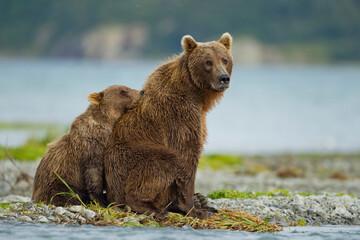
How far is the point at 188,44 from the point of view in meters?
7.45

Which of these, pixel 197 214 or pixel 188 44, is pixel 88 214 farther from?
pixel 188 44

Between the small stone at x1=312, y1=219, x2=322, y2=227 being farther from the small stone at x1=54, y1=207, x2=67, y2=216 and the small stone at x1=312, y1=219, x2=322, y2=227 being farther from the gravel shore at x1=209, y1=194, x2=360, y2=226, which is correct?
the small stone at x1=54, y1=207, x2=67, y2=216

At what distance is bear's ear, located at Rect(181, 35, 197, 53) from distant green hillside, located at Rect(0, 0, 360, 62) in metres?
80.8

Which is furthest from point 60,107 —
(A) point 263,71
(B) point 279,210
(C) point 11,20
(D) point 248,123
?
(C) point 11,20

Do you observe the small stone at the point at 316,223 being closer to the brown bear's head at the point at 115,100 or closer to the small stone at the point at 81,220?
the brown bear's head at the point at 115,100

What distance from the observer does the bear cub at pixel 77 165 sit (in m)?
7.26

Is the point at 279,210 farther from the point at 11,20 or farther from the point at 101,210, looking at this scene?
the point at 11,20

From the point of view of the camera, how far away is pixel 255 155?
78.1 feet

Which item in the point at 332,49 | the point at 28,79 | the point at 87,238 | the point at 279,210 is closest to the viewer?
the point at 87,238

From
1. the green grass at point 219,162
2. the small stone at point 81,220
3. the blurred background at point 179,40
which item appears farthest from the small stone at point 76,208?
the blurred background at point 179,40

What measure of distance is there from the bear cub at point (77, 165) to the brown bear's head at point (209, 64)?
2.70ft

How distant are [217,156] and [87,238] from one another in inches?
579

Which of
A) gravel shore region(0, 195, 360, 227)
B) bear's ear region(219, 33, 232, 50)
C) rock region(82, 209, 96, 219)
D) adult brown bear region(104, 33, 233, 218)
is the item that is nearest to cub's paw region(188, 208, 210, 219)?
adult brown bear region(104, 33, 233, 218)

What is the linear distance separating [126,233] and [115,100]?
2.01 metres
